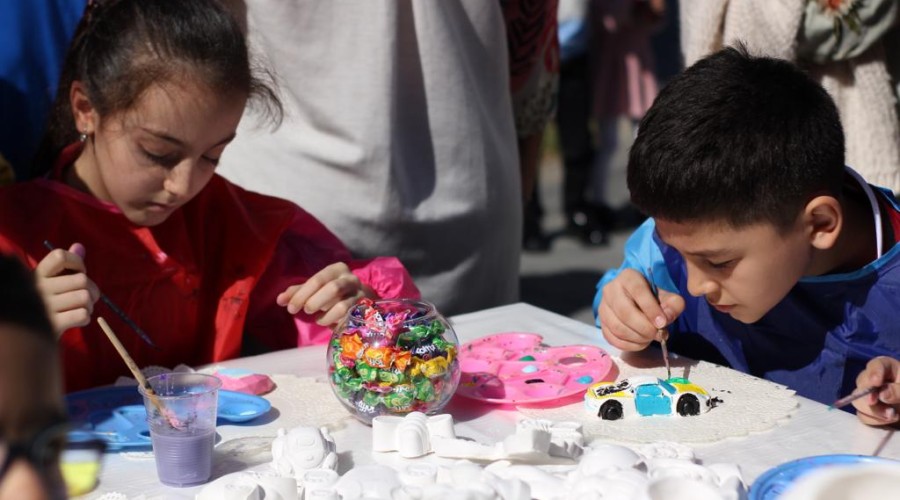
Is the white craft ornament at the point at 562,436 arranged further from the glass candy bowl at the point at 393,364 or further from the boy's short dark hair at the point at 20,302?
the boy's short dark hair at the point at 20,302

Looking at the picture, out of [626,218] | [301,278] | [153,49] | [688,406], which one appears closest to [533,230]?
[626,218]

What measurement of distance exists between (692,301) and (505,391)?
490 millimetres

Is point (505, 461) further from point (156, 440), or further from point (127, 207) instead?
point (127, 207)

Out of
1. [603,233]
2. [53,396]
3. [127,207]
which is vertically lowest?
[603,233]

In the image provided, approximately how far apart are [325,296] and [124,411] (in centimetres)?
40

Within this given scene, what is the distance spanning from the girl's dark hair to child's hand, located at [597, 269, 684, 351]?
2.31 feet

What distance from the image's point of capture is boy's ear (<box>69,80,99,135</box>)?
1765 millimetres

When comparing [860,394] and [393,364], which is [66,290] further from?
[860,394]

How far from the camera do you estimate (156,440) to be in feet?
4.13

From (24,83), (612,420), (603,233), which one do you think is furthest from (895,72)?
(603,233)

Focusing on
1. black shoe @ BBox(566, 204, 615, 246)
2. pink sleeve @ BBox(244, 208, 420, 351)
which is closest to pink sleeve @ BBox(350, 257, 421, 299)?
pink sleeve @ BBox(244, 208, 420, 351)

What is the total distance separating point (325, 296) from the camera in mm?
1751

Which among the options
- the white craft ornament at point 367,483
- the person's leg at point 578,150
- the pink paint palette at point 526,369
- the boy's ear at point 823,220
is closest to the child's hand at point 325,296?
the pink paint palette at point 526,369

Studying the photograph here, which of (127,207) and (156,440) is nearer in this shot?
(156,440)
